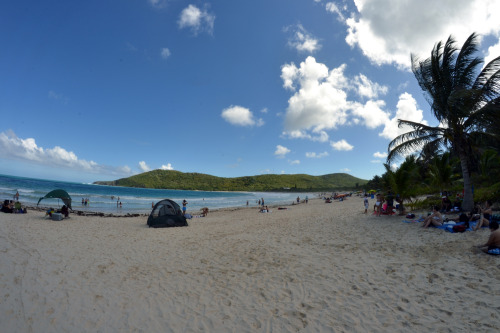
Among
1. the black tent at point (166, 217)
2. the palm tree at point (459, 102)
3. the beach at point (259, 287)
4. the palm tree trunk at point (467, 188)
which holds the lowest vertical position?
the beach at point (259, 287)

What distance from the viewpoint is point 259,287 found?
452cm

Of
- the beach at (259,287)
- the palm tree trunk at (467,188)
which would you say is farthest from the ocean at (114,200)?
the palm tree trunk at (467,188)

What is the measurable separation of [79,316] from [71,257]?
145 inches

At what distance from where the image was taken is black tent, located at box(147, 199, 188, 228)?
1218 cm

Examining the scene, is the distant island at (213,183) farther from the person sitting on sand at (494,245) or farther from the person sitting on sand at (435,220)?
the person sitting on sand at (494,245)

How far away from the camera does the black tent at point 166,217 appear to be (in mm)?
12176

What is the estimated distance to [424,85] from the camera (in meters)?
11.0

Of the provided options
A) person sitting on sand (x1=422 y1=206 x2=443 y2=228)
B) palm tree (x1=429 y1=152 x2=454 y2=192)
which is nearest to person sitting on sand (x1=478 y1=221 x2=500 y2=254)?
person sitting on sand (x1=422 y1=206 x2=443 y2=228)

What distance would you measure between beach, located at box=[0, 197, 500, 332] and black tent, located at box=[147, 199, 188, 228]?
4.55 metres

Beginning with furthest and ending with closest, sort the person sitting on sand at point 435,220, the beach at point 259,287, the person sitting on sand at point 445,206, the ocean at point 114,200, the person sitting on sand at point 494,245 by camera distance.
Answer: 1. the ocean at point 114,200
2. the person sitting on sand at point 445,206
3. the person sitting on sand at point 435,220
4. the person sitting on sand at point 494,245
5. the beach at point 259,287

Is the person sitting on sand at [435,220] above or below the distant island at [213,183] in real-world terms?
below

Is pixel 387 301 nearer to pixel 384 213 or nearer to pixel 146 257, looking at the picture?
pixel 146 257

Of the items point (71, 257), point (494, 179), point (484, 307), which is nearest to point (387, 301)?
point (484, 307)

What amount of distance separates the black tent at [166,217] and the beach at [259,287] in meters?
4.55
